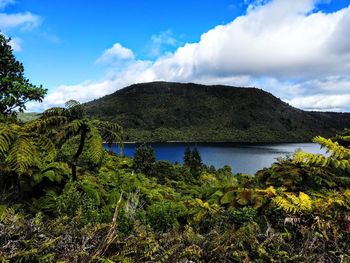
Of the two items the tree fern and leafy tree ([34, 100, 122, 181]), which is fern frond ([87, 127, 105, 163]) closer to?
leafy tree ([34, 100, 122, 181])

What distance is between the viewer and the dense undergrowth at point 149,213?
11.0 feet

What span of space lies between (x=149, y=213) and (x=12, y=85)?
40.4 ft

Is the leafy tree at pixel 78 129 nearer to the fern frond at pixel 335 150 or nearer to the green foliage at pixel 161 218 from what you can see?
the green foliage at pixel 161 218

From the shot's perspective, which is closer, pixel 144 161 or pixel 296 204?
pixel 296 204

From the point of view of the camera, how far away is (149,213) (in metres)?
6.62

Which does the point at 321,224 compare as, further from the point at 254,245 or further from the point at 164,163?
the point at 164,163

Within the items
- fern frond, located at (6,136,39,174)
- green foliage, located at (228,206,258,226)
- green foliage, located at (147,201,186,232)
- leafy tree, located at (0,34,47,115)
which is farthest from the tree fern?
leafy tree, located at (0,34,47,115)

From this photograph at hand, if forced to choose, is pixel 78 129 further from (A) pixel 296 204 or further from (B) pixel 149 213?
(A) pixel 296 204

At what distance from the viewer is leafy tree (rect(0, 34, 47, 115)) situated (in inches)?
A: 618

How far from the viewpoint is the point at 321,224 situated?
4.32 meters

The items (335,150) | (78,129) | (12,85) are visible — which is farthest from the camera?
(12,85)

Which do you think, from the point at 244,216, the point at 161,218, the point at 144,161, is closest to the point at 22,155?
the point at 161,218

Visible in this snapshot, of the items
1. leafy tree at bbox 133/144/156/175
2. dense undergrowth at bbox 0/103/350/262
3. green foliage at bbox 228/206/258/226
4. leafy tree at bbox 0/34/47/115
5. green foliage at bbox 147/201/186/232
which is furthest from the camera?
leafy tree at bbox 133/144/156/175

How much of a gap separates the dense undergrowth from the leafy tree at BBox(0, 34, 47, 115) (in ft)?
22.2
